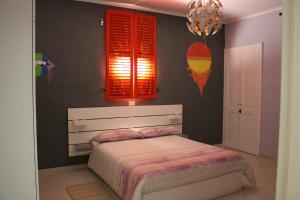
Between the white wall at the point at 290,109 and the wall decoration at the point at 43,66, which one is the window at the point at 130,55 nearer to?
the wall decoration at the point at 43,66

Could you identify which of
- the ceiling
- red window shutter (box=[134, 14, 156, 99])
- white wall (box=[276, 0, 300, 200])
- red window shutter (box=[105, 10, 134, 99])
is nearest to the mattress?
red window shutter (box=[105, 10, 134, 99])

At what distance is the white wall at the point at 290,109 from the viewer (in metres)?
0.82

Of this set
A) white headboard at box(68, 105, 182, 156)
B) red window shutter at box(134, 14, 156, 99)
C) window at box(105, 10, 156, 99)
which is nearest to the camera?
white headboard at box(68, 105, 182, 156)

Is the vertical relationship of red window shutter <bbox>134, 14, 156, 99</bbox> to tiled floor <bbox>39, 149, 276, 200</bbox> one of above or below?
above

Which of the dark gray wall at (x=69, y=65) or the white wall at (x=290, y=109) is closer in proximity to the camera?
the white wall at (x=290, y=109)

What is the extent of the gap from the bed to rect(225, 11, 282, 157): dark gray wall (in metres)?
1.56

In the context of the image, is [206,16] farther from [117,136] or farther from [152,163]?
[117,136]

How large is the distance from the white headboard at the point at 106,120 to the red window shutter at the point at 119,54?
28cm

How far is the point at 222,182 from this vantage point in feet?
10.1

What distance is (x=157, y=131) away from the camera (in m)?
4.25

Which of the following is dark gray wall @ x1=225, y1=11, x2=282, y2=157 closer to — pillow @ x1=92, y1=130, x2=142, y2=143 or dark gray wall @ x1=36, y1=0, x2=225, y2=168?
dark gray wall @ x1=36, y1=0, x2=225, y2=168

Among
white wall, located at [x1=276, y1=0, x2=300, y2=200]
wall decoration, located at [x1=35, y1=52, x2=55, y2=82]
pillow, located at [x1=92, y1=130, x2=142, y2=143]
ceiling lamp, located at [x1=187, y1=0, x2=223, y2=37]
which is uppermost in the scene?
ceiling lamp, located at [x1=187, y1=0, x2=223, y2=37]

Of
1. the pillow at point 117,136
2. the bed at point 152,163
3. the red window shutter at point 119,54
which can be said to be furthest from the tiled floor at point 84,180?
the red window shutter at point 119,54

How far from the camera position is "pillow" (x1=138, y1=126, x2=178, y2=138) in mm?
4153
